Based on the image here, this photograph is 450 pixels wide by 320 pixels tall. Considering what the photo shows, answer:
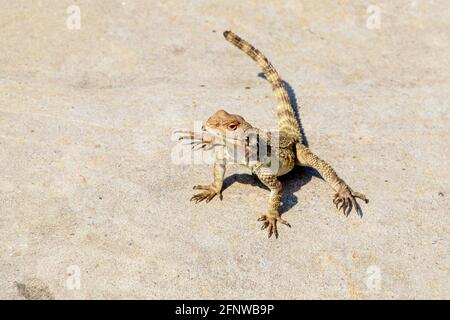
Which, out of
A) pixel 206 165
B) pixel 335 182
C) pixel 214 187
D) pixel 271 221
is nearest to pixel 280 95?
pixel 206 165

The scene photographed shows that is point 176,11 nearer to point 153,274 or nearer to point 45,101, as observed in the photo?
point 45,101

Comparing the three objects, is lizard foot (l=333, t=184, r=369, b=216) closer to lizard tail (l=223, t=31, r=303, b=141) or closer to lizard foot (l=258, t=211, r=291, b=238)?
lizard foot (l=258, t=211, r=291, b=238)

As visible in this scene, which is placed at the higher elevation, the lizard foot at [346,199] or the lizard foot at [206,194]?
the lizard foot at [346,199]

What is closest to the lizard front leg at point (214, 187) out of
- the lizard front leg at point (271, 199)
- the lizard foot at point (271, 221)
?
the lizard front leg at point (271, 199)

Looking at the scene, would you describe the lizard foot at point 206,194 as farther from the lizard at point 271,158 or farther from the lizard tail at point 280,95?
the lizard tail at point 280,95

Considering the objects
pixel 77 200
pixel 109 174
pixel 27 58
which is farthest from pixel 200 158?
pixel 27 58

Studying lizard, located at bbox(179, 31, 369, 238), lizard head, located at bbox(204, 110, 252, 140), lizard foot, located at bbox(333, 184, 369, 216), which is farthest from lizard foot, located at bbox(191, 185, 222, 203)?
lizard foot, located at bbox(333, 184, 369, 216)

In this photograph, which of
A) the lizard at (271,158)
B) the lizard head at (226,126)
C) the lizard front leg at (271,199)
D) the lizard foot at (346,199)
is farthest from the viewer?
the lizard foot at (346,199)

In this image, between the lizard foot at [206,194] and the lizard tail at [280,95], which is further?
the lizard tail at [280,95]
